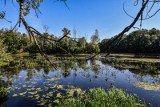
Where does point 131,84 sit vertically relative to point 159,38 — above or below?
below

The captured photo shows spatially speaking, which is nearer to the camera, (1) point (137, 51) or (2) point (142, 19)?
→ (2) point (142, 19)

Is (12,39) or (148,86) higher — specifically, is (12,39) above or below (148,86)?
above

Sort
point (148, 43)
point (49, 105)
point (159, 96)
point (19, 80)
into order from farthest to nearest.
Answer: point (148, 43) → point (19, 80) → point (159, 96) → point (49, 105)

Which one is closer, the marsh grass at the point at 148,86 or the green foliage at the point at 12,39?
the green foliage at the point at 12,39

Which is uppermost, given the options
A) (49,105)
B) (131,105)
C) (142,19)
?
(142,19)

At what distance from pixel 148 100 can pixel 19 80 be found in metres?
10.9

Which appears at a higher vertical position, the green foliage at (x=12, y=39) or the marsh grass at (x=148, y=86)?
the green foliage at (x=12, y=39)

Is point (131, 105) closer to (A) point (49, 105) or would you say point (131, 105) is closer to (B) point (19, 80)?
(A) point (49, 105)

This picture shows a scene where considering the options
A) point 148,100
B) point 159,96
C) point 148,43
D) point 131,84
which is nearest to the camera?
point 148,100

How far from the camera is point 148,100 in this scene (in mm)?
11930

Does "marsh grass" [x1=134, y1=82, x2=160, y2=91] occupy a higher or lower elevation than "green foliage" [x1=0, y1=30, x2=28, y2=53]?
lower

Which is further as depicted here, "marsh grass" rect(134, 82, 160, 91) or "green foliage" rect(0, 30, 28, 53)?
"marsh grass" rect(134, 82, 160, 91)

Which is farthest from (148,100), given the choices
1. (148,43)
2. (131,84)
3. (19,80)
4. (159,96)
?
(148,43)

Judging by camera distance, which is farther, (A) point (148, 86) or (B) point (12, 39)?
(A) point (148, 86)
